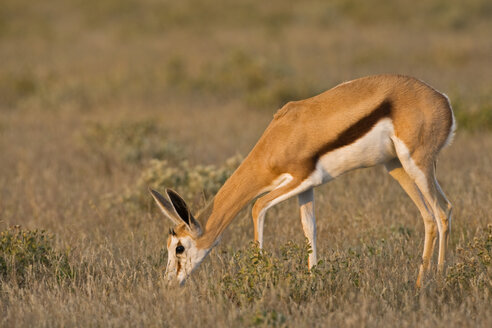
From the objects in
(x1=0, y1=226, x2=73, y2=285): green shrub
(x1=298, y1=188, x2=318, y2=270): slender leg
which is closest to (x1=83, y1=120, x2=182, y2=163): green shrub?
(x1=0, y1=226, x2=73, y2=285): green shrub

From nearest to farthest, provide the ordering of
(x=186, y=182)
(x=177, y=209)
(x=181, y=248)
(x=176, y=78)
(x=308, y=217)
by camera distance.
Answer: (x=177, y=209)
(x=181, y=248)
(x=308, y=217)
(x=186, y=182)
(x=176, y=78)

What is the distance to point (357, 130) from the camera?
545 cm

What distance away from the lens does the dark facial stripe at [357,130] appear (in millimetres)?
5449

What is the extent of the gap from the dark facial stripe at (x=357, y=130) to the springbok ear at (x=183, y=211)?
1105mm

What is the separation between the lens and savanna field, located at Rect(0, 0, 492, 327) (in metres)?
5.15

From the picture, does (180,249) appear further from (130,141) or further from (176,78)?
(176,78)

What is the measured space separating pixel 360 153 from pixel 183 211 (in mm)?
1506

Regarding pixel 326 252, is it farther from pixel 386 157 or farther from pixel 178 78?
pixel 178 78

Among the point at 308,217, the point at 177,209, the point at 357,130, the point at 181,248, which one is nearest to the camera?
the point at 177,209

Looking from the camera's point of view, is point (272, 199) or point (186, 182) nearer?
point (272, 199)

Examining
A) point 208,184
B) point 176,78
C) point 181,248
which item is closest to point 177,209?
point 181,248

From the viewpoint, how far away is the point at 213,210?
18.5 feet

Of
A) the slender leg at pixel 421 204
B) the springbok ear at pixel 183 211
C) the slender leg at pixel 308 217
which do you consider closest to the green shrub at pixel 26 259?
the springbok ear at pixel 183 211

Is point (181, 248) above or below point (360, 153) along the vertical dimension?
below
